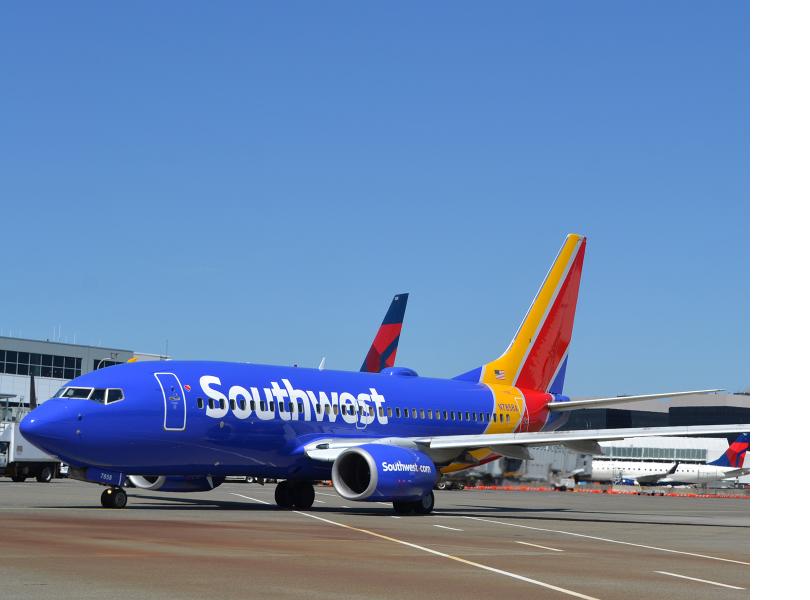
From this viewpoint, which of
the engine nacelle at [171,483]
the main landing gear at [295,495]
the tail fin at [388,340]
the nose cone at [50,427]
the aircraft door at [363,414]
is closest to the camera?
the nose cone at [50,427]

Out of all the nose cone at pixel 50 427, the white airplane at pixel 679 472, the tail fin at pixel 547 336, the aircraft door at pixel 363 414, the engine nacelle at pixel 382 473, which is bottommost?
the white airplane at pixel 679 472

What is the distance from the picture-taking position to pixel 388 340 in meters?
77.9

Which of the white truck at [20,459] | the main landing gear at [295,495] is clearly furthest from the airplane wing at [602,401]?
the white truck at [20,459]

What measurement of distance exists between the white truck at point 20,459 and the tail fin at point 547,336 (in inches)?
1199

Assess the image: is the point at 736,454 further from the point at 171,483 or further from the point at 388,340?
the point at 171,483

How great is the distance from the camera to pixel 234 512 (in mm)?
30078

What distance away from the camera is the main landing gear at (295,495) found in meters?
35.0

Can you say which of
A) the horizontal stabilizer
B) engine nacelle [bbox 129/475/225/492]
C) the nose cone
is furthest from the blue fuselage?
the horizontal stabilizer

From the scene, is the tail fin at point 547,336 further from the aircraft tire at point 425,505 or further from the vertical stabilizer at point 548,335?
the aircraft tire at point 425,505

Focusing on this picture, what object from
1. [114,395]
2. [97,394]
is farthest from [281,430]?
[97,394]

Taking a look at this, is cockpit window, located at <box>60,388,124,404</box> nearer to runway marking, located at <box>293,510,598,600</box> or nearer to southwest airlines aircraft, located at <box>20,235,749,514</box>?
southwest airlines aircraft, located at <box>20,235,749,514</box>
